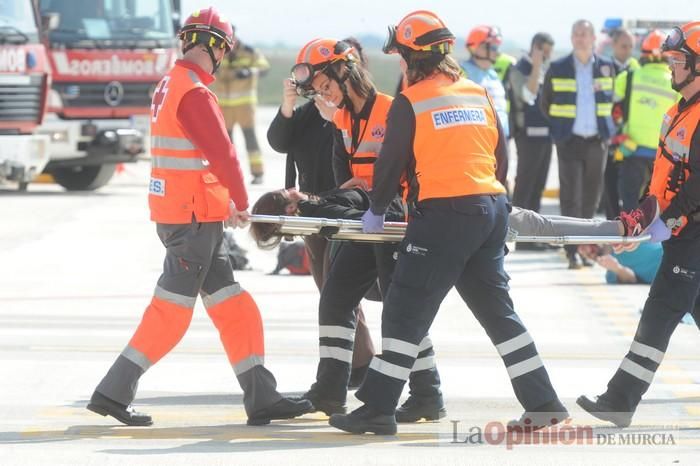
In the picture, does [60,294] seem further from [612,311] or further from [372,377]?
[372,377]

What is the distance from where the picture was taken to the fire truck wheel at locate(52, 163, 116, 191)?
68.8ft

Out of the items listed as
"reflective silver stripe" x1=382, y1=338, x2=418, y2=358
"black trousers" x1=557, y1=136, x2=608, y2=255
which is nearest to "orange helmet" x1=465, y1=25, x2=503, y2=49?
"black trousers" x1=557, y1=136, x2=608, y2=255

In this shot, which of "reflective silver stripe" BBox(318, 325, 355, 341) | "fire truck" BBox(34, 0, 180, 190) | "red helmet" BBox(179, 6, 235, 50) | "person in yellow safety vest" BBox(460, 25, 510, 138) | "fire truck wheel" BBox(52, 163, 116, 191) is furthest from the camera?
"fire truck wheel" BBox(52, 163, 116, 191)

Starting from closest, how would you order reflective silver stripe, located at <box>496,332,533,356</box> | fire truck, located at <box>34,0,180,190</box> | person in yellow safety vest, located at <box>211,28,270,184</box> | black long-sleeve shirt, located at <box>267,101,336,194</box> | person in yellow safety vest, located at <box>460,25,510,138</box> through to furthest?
reflective silver stripe, located at <box>496,332,533,356</box> < black long-sleeve shirt, located at <box>267,101,336,194</box> < person in yellow safety vest, located at <box>460,25,510,138</box> < fire truck, located at <box>34,0,180,190</box> < person in yellow safety vest, located at <box>211,28,270,184</box>

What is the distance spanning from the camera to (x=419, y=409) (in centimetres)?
738

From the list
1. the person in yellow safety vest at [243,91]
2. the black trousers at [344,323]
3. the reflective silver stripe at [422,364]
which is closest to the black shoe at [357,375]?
the black trousers at [344,323]

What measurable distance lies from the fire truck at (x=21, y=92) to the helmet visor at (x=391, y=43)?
1119 centimetres

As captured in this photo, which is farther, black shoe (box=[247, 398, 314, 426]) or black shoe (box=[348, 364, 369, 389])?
black shoe (box=[348, 364, 369, 389])

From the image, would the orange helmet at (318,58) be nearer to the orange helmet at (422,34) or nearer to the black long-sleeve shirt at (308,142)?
the orange helmet at (422,34)

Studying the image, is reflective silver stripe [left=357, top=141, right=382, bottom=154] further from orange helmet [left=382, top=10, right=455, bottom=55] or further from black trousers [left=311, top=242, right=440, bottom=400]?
orange helmet [left=382, top=10, right=455, bottom=55]

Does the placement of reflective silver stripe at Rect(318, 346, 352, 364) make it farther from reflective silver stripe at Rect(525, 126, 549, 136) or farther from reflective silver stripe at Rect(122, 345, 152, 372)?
reflective silver stripe at Rect(525, 126, 549, 136)

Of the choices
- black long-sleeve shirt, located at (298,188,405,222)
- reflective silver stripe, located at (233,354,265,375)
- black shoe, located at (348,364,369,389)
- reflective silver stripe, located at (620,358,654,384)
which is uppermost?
black long-sleeve shirt, located at (298,188,405,222)

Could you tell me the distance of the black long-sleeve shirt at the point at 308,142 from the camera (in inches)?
314

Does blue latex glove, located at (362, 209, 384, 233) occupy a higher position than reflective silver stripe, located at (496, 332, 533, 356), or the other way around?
blue latex glove, located at (362, 209, 384, 233)
